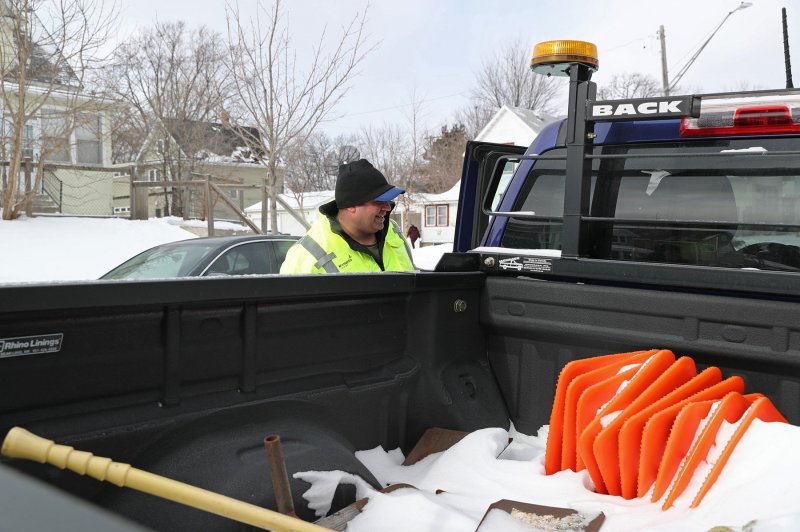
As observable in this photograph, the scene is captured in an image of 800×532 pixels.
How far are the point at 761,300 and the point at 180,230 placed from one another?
731 inches

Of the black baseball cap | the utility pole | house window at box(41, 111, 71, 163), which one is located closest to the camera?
the black baseball cap

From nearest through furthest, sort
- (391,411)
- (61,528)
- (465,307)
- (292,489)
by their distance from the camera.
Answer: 1. (61,528)
2. (292,489)
3. (391,411)
4. (465,307)

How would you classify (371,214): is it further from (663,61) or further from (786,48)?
(663,61)

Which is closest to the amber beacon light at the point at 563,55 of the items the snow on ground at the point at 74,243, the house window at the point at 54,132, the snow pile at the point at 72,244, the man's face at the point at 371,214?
the man's face at the point at 371,214

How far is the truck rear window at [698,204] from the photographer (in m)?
2.57

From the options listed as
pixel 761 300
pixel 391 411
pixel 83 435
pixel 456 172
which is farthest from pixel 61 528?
pixel 456 172

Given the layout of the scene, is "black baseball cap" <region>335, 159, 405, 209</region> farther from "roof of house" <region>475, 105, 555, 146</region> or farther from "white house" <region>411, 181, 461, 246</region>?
"white house" <region>411, 181, 461, 246</region>

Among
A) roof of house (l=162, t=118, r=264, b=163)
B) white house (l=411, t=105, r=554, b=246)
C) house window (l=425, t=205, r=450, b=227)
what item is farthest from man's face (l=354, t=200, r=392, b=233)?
house window (l=425, t=205, r=450, b=227)

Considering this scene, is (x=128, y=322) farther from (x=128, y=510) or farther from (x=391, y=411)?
(x=391, y=411)

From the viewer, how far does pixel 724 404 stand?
2.13 meters

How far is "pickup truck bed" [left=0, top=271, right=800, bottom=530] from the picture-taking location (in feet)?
5.28

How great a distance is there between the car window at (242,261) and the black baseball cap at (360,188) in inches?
149

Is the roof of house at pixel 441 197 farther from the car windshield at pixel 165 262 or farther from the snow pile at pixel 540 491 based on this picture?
the snow pile at pixel 540 491

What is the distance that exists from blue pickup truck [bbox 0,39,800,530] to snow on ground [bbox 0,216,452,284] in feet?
30.5
